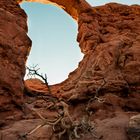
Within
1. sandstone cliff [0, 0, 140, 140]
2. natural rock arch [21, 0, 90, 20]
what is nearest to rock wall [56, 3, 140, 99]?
sandstone cliff [0, 0, 140, 140]

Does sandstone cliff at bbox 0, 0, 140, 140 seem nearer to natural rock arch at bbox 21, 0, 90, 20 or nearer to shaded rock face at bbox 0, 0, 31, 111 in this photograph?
shaded rock face at bbox 0, 0, 31, 111

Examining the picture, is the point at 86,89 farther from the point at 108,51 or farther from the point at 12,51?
the point at 12,51

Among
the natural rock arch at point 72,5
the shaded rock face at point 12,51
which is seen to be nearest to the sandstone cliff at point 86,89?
the shaded rock face at point 12,51

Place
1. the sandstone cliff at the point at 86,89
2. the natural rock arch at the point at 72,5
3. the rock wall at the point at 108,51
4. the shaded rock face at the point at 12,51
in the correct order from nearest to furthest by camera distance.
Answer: the sandstone cliff at the point at 86,89
the shaded rock face at the point at 12,51
the rock wall at the point at 108,51
the natural rock arch at the point at 72,5

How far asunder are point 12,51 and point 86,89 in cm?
699

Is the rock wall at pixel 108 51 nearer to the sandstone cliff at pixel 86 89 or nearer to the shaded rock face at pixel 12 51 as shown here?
the sandstone cliff at pixel 86 89

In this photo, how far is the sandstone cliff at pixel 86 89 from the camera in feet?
59.7

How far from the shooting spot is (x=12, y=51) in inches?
971

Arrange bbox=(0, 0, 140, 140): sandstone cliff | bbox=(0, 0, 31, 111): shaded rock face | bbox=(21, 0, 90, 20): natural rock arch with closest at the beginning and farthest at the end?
1. bbox=(0, 0, 140, 140): sandstone cliff
2. bbox=(0, 0, 31, 111): shaded rock face
3. bbox=(21, 0, 90, 20): natural rock arch

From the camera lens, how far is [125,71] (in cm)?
2531

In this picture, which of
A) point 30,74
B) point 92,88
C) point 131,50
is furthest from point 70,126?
point 131,50

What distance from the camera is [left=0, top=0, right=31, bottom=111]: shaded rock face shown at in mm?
23094

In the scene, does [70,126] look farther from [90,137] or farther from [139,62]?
[139,62]

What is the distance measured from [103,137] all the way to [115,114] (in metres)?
4.63
